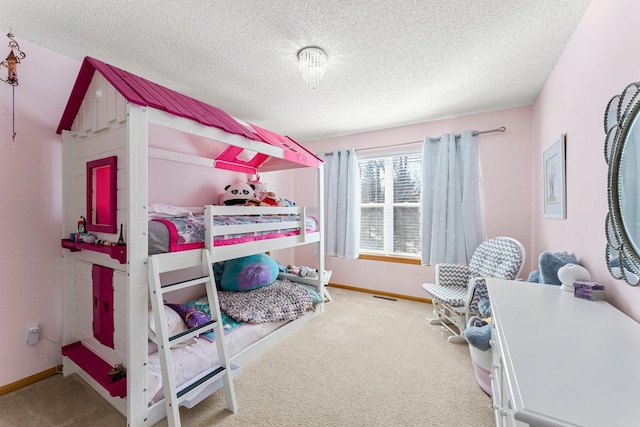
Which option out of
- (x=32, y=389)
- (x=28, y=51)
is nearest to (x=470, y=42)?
(x=28, y=51)

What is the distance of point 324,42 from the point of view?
6.06 feet

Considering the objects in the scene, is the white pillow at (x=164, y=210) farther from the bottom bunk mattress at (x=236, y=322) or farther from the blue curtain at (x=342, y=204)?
the blue curtain at (x=342, y=204)

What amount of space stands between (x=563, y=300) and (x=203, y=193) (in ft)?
10.5

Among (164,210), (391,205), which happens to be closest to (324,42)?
(164,210)

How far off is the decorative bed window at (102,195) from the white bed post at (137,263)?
0.18 meters

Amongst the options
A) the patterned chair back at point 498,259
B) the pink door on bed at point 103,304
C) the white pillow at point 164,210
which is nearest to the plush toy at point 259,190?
the white pillow at point 164,210

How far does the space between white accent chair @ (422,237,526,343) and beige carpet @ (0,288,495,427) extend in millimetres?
261

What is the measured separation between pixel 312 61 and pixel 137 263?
1812mm

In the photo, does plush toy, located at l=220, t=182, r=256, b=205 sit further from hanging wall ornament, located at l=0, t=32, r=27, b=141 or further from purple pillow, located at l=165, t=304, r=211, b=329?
hanging wall ornament, located at l=0, t=32, r=27, b=141

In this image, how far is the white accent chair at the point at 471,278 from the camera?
2383 millimetres

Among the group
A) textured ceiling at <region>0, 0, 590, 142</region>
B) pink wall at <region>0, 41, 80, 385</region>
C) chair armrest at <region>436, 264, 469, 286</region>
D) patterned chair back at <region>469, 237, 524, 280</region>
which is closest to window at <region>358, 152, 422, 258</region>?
chair armrest at <region>436, 264, 469, 286</region>

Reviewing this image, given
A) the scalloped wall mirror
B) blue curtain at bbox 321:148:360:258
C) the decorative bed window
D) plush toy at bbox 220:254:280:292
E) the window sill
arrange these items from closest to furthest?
the scalloped wall mirror → the decorative bed window → plush toy at bbox 220:254:280:292 → the window sill → blue curtain at bbox 321:148:360:258

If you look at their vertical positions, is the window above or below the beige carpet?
above

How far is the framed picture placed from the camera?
6.09 feet
